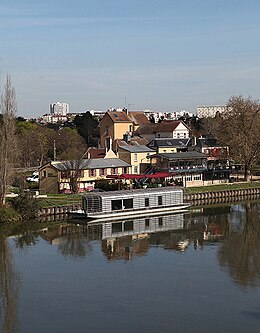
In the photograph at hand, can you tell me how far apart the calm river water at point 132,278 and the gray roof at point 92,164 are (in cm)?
849

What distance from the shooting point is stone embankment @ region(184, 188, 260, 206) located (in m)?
40.4

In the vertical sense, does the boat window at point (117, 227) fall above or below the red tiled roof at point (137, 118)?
below

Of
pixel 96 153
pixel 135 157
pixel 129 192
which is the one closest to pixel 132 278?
pixel 129 192

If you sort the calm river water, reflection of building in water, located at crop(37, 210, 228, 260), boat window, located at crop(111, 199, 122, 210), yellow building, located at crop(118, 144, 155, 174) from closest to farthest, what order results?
the calm river water, reflection of building in water, located at crop(37, 210, 228, 260), boat window, located at crop(111, 199, 122, 210), yellow building, located at crop(118, 144, 155, 174)

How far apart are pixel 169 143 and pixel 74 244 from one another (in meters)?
24.2

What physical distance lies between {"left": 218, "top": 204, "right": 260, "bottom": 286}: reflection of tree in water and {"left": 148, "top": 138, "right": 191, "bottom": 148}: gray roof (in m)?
16.0

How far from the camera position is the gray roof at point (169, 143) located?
1914 inches

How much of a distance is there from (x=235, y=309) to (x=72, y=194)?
22388mm

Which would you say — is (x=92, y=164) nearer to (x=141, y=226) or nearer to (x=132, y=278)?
(x=141, y=226)

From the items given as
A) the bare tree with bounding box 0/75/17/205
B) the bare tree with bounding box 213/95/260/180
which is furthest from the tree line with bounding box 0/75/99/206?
the bare tree with bounding box 213/95/260/180

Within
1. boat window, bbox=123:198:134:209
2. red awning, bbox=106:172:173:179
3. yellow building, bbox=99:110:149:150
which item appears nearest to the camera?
boat window, bbox=123:198:134:209

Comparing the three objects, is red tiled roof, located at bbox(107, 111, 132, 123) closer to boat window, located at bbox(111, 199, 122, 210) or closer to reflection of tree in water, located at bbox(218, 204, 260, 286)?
boat window, located at bbox(111, 199, 122, 210)

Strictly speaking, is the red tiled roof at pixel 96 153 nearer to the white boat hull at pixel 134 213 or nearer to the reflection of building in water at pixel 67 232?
the white boat hull at pixel 134 213

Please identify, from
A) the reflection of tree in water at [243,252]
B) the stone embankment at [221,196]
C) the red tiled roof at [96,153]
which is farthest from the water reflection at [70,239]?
the red tiled roof at [96,153]
